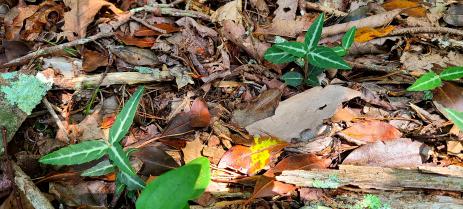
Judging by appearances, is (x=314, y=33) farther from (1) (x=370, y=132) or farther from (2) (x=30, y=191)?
(2) (x=30, y=191)

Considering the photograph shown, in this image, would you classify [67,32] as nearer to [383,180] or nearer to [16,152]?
Answer: [16,152]

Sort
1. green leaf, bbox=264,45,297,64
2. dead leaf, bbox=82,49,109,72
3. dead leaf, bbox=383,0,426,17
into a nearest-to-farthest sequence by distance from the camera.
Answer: green leaf, bbox=264,45,297,64 → dead leaf, bbox=82,49,109,72 → dead leaf, bbox=383,0,426,17

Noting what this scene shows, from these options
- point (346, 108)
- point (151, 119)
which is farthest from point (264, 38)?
point (151, 119)

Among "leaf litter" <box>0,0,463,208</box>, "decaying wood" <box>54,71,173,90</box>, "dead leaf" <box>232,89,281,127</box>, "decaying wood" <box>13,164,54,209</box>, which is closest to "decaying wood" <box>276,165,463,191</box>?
"leaf litter" <box>0,0,463,208</box>

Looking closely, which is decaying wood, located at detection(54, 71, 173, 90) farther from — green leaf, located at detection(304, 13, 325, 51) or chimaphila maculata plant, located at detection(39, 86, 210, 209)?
green leaf, located at detection(304, 13, 325, 51)

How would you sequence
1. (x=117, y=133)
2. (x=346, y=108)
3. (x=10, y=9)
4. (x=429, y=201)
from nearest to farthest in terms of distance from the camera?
(x=117, y=133)
(x=429, y=201)
(x=346, y=108)
(x=10, y=9)

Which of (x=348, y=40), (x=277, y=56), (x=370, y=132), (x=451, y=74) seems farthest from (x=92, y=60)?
(x=451, y=74)
